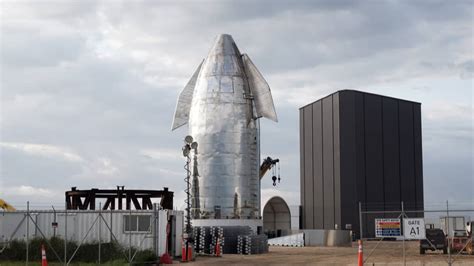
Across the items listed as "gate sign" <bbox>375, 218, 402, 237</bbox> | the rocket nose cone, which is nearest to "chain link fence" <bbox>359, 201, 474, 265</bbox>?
"gate sign" <bbox>375, 218, 402, 237</bbox>

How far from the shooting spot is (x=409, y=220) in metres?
25.2

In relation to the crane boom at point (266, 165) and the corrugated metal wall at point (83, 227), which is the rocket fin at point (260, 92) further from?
the corrugated metal wall at point (83, 227)

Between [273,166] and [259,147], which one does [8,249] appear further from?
[273,166]

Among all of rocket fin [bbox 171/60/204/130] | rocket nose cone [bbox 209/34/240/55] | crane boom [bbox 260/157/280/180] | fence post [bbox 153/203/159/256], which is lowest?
fence post [bbox 153/203/159/256]

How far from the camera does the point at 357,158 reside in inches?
2788

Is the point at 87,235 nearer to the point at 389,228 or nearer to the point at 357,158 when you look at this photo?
the point at 389,228

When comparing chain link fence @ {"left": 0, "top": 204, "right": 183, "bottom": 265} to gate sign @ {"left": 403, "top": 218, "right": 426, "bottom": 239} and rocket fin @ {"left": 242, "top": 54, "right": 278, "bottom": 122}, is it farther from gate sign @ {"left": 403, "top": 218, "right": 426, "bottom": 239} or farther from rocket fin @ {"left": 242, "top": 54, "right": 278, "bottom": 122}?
rocket fin @ {"left": 242, "top": 54, "right": 278, "bottom": 122}

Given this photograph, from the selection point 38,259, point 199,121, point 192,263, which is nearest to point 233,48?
point 199,121

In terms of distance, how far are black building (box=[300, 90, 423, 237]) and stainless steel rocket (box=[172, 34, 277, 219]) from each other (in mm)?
23291

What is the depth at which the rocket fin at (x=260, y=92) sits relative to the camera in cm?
4941

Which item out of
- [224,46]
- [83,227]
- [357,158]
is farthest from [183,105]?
[357,158]

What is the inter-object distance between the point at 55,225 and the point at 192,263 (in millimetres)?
6912

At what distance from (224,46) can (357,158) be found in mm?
26305

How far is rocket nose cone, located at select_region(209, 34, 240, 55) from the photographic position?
49678 millimetres
